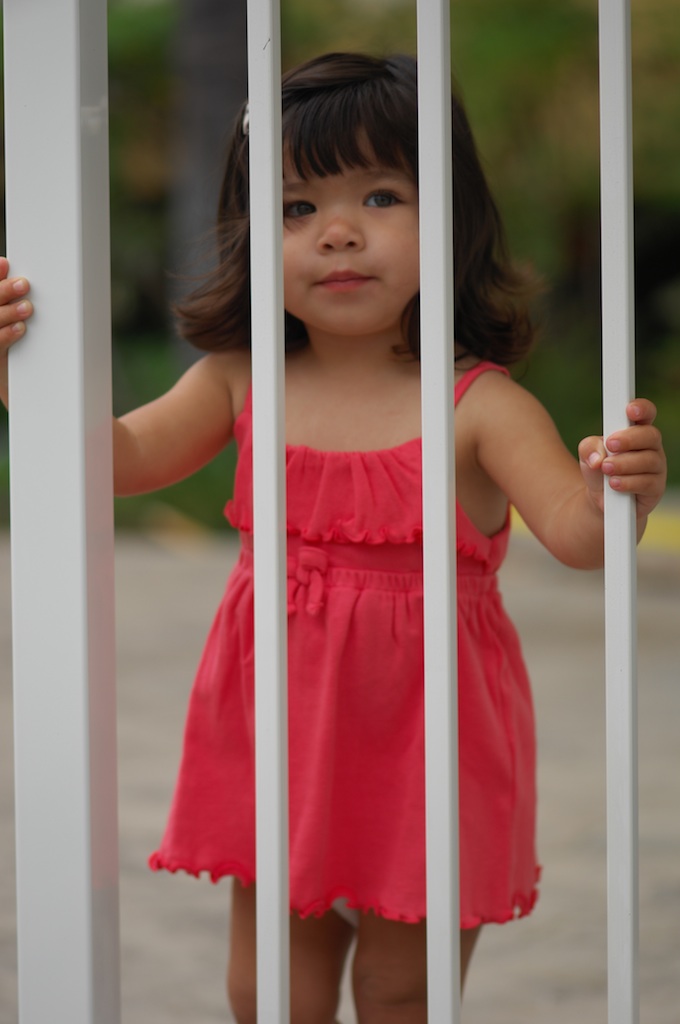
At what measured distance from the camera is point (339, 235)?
1485 mm

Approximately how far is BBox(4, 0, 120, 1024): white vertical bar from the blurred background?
6.85 metres

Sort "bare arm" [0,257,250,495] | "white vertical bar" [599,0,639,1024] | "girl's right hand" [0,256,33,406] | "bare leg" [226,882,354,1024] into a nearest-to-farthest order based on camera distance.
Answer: "white vertical bar" [599,0,639,1024] → "girl's right hand" [0,256,33,406] → "bare arm" [0,257,250,495] → "bare leg" [226,882,354,1024]

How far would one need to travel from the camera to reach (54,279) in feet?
3.64

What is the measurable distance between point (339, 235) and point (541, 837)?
71.2 inches

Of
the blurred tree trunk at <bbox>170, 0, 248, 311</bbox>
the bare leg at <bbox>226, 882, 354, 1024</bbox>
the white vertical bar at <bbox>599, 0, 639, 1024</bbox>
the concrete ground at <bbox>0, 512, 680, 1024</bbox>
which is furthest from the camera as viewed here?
the blurred tree trunk at <bbox>170, 0, 248, 311</bbox>

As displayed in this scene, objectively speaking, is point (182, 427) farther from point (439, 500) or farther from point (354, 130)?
point (439, 500)

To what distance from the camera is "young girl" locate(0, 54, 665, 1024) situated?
1.51 metres

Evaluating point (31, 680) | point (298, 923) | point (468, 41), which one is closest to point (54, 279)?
point (31, 680)

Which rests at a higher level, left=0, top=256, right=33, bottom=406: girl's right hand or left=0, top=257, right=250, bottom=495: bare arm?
left=0, top=256, right=33, bottom=406: girl's right hand

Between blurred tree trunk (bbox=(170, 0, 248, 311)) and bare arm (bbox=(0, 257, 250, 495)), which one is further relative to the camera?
blurred tree trunk (bbox=(170, 0, 248, 311))

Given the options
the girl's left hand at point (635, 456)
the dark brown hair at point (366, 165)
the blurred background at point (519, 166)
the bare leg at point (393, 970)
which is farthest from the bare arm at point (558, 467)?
the blurred background at point (519, 166)

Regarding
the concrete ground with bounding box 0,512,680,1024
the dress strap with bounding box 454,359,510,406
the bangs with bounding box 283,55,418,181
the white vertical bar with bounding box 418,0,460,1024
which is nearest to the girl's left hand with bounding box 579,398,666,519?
the white vertical bar with bounding box 418,0,460,1024

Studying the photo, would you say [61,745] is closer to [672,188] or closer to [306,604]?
[306,604]

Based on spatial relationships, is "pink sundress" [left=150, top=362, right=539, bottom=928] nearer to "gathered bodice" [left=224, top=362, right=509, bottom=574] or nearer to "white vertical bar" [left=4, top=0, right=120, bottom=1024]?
"gathered bodice" [left=224, top=362, right=509, bottom=574]
